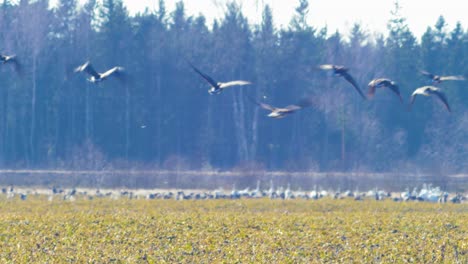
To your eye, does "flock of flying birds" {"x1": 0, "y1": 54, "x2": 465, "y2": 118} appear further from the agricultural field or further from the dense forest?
the dense forest

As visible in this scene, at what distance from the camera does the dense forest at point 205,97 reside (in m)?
68.4

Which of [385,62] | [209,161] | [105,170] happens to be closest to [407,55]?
[385,62]

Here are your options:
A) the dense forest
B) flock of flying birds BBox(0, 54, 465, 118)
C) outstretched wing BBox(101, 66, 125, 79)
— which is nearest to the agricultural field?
flock of flying birds BBox(0, 54, 465, 118)

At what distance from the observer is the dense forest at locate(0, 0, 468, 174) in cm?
6838

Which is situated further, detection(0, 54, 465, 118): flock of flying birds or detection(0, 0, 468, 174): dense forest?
detection(0, 0, 468, 174): dense forest

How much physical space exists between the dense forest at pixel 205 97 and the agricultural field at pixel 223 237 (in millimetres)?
33302

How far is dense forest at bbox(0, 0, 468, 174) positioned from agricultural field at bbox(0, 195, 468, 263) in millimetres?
33302

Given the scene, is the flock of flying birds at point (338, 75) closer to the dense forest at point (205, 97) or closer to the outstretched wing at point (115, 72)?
the outstretched wing at point (115, 72)

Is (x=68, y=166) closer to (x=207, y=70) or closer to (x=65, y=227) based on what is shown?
(x=207, y=70)

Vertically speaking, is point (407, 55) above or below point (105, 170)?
above

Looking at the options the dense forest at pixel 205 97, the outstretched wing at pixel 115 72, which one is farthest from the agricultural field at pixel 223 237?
the dense forest at pixel 205 97

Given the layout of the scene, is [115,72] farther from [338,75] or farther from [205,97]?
[205,97]

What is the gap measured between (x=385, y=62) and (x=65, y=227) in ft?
165

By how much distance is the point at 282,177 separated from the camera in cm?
5925
